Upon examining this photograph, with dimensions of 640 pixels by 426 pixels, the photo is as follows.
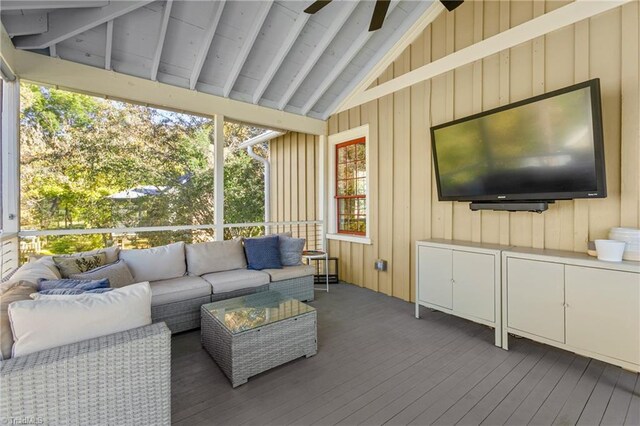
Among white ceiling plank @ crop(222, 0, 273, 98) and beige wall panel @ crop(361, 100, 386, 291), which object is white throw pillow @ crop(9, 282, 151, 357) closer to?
white ceiling plank @ crop(222, 0, 273, 98)

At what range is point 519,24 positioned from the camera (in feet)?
9.95

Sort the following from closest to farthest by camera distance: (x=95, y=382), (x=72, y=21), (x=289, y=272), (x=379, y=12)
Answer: (x=95, y=382), (x=379, y=12), (x=72, y=21), (x=289, y=272)

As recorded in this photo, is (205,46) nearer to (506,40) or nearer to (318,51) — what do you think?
(318,51)

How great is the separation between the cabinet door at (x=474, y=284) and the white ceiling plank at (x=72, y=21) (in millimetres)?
4084

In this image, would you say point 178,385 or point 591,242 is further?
point 591,242

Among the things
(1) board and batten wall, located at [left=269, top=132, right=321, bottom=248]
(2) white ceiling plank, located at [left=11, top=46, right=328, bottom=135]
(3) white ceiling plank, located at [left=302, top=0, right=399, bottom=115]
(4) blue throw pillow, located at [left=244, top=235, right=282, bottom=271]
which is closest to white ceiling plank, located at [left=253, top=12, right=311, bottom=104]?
(2) white ceiling plank, located at [left=11, top=46, right=328, bottom=135]

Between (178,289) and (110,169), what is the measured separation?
5.12 m

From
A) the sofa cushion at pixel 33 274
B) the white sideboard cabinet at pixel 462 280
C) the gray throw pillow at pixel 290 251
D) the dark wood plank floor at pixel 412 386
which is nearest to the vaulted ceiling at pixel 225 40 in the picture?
the sofa cushion at pixel 33 274

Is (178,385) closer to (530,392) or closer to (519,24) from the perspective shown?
(530,392)

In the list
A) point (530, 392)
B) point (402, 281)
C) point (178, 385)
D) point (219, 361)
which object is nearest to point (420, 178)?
point (402, 281)

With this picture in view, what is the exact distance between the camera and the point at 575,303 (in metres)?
2.31

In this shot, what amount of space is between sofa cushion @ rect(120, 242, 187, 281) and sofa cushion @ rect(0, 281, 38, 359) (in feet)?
4.41

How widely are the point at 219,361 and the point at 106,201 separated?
19.2ft

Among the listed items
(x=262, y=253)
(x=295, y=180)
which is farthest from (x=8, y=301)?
(x=295, y=180)
